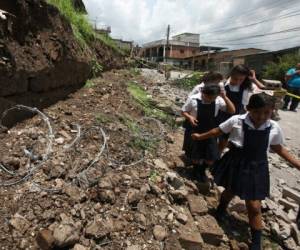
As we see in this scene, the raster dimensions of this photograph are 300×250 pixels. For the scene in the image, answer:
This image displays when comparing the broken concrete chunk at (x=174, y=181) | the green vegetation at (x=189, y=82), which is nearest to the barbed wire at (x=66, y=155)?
the broken concrete chunk at (x=174, y=181)

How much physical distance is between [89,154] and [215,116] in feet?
5.33

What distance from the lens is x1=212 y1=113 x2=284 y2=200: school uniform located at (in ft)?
10.6

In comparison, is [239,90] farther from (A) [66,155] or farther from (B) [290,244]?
(A) [66,155]

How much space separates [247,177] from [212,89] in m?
1.15

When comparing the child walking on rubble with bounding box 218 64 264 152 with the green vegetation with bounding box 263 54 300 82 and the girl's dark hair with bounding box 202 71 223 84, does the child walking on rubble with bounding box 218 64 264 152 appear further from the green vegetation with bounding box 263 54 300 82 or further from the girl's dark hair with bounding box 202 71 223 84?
the green vegetation with bounding box 263 54 300 82

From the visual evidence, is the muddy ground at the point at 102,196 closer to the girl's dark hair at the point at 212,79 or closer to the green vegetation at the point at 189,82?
the girl's dark hair at the point at 212,79

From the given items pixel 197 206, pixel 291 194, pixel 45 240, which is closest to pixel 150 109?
pixel 291 194

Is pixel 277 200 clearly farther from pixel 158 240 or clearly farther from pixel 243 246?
pixel 158 240

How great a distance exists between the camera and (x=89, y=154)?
381 cm

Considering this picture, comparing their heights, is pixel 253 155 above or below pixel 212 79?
below

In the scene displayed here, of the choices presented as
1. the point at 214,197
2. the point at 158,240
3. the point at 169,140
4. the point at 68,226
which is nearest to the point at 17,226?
the point at 68,226

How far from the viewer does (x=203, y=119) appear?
4133mm

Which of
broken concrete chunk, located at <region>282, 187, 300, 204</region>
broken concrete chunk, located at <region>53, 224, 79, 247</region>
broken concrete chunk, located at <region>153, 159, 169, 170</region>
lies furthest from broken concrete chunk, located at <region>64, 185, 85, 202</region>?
broken concrete chunk, located at <region>282, 187, 300, 204</region>

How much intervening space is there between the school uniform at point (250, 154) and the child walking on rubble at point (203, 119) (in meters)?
0.71
